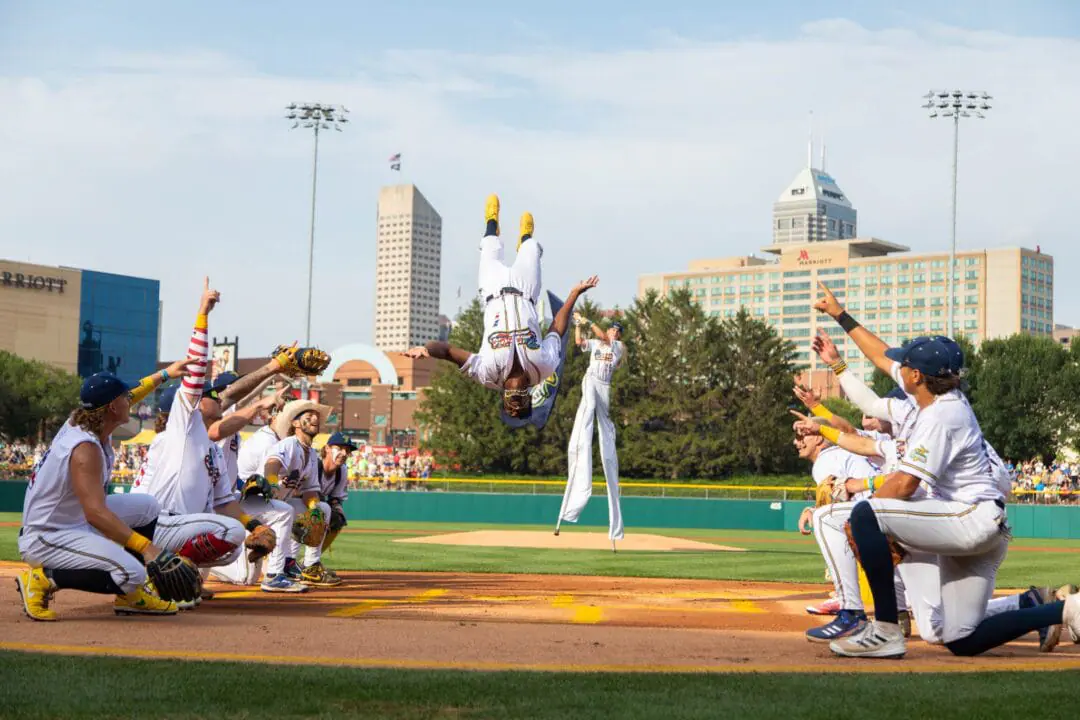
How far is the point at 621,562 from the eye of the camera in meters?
17.3

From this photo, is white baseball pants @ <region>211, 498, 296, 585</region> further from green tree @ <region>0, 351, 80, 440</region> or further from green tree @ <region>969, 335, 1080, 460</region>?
green tree @ <region>0, 351, 80, 440</region>

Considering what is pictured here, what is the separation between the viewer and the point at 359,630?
7750mm

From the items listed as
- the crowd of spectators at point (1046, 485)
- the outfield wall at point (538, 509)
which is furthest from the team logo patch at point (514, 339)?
the crowd of spectators at point (1046, 485)

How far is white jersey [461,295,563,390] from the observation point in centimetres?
1098

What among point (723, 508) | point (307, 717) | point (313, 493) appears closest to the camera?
point (307, 717)

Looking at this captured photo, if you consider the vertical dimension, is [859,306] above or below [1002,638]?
above

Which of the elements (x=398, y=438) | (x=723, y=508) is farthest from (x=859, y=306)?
(x=723, y=508)

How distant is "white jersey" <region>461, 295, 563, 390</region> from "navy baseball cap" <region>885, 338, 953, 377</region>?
180 inches

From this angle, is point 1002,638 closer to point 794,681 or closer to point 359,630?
point 794,681

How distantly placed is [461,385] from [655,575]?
167 feet

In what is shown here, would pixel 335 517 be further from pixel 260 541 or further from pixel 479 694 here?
pixel 479 694

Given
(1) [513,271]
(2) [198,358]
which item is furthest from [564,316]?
(2) [198,358]

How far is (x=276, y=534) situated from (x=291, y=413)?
43.8 inches

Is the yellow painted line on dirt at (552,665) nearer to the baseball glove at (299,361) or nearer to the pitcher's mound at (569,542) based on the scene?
the baseball glove at (299,361)
